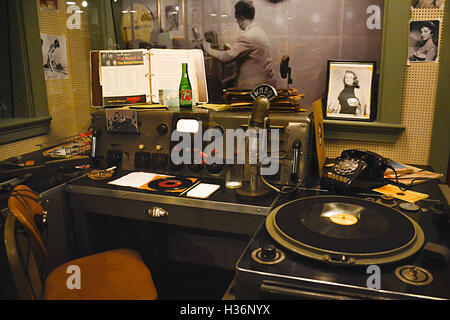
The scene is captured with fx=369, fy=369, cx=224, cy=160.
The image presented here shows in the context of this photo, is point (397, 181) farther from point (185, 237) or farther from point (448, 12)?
point (185, 237)

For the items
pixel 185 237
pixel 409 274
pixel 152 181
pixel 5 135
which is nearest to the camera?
pixel 409 274

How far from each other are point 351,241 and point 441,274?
246 millimetres

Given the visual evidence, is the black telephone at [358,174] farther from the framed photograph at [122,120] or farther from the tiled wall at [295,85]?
the framed photograph at [122,120]

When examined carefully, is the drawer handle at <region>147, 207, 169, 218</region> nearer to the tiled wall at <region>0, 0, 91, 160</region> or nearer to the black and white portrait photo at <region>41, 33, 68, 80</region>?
the tiled wall at <region>0, 0, 91, 160</region>

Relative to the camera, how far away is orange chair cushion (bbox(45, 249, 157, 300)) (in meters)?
1.49

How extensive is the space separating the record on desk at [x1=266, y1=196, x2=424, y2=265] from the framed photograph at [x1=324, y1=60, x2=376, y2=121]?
79cm

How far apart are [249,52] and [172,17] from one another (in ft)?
1.83

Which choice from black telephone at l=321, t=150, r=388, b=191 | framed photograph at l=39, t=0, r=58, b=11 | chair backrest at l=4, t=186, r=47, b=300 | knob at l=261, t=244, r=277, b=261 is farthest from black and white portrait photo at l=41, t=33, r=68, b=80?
knob at l=261, t=244, r=277, b=261

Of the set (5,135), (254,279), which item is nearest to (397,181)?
(254,279)

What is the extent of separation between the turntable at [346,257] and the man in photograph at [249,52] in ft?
3.79

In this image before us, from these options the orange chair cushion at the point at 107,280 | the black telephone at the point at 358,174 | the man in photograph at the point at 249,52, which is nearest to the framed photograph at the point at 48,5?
the man in photograph at the point at 249,52

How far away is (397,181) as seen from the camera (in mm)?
1727

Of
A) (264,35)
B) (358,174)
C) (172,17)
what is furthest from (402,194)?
(172,17)

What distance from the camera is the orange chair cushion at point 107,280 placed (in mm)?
1485
